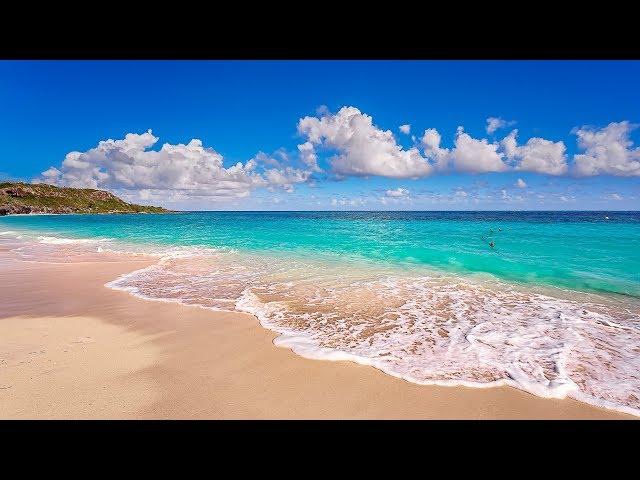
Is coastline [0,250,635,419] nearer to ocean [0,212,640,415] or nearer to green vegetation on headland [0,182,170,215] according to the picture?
ocean [0,212,640,415]

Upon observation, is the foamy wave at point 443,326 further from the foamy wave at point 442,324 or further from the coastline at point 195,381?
the coastline at point 195,381

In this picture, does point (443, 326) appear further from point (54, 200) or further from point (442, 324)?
point (54, 200)

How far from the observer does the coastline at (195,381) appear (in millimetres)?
4160

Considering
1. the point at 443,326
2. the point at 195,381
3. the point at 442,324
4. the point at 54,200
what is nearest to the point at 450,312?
the point at 442,324

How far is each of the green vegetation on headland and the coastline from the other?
5378 inches

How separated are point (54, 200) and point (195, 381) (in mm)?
160788

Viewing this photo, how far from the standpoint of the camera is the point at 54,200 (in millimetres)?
126438

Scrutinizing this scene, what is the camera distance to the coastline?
4160 mm

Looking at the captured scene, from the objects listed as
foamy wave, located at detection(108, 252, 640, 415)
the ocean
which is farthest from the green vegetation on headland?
foamy wave, located at detection(108, 252, 640, 415)

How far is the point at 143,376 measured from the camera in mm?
5000

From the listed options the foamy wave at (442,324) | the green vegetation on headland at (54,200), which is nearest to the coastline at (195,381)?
the foamy wave at (442,324)
